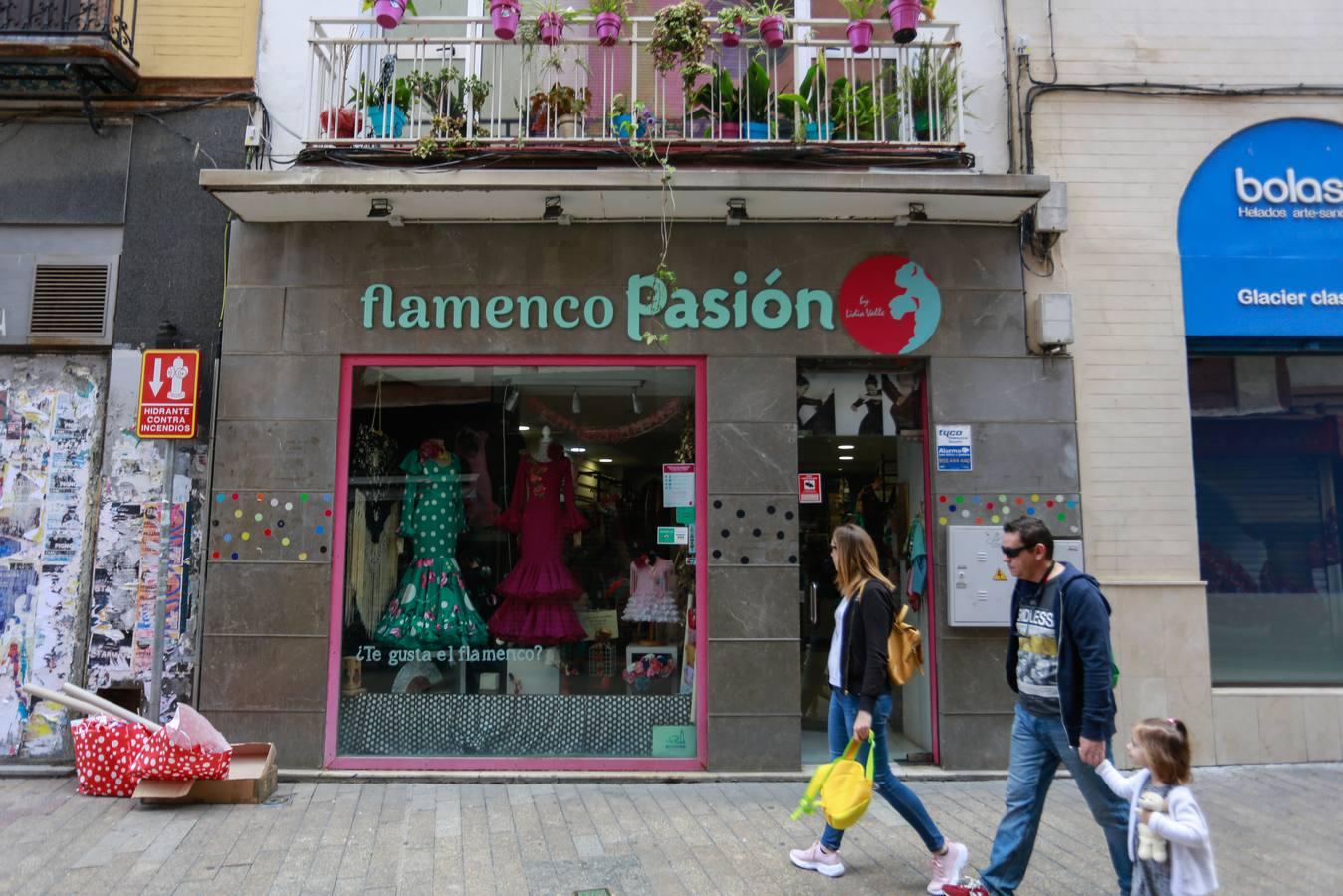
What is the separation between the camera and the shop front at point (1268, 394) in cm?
717

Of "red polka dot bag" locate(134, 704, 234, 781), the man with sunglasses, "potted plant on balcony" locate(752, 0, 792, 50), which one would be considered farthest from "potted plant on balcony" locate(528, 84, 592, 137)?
"red polka dot bag" locate(134, 704, 234, 781)

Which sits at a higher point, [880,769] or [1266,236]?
[1266,236]

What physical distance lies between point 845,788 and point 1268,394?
18.0 feet

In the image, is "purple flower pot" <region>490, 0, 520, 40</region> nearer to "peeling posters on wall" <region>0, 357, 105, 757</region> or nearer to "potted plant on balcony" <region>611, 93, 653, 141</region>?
"potted plant on balcony" <region>611, 93, 653, 141</region>

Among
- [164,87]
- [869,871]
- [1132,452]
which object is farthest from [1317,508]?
[164,87]

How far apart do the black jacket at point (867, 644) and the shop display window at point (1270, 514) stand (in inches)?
158

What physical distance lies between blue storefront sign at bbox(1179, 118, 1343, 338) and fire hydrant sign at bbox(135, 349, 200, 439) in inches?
301

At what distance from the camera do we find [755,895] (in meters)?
4.36

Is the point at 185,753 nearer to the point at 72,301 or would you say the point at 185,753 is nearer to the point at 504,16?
the point at 72,301

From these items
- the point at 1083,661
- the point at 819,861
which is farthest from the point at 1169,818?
the point at 819,861

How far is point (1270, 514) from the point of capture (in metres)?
7.33

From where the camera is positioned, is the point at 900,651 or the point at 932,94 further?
the point at 932,94

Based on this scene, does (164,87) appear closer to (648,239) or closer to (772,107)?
(648,239)

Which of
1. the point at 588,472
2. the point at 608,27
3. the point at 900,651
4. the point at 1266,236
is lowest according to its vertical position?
the point at 900,651
